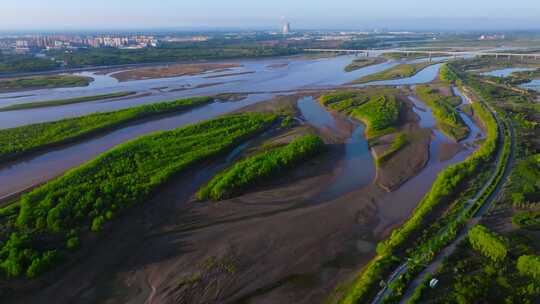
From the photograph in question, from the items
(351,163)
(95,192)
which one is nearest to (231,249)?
(95,192)

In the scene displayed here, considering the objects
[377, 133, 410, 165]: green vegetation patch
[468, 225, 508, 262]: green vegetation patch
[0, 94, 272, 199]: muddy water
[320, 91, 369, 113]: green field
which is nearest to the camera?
[468, 225, 508, 262]: green vegetation patch

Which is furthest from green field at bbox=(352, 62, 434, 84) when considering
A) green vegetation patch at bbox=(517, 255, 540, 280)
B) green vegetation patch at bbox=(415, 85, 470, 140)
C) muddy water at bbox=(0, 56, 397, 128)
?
green vegetation patch at bbox=(517, 255, 540, 280)

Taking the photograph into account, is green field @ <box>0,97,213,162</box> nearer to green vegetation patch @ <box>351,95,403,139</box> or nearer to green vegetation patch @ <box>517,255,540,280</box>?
green vegetation patch @ <box>351,95,403,139</box>

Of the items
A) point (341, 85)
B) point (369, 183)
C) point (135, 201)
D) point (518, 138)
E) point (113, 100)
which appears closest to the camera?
point (135, 201)

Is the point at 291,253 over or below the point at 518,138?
below

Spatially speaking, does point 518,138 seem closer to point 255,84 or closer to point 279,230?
point 279,230

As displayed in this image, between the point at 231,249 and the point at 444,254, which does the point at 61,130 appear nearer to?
the point at 231,249

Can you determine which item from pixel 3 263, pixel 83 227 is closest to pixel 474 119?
pixel 83 227
